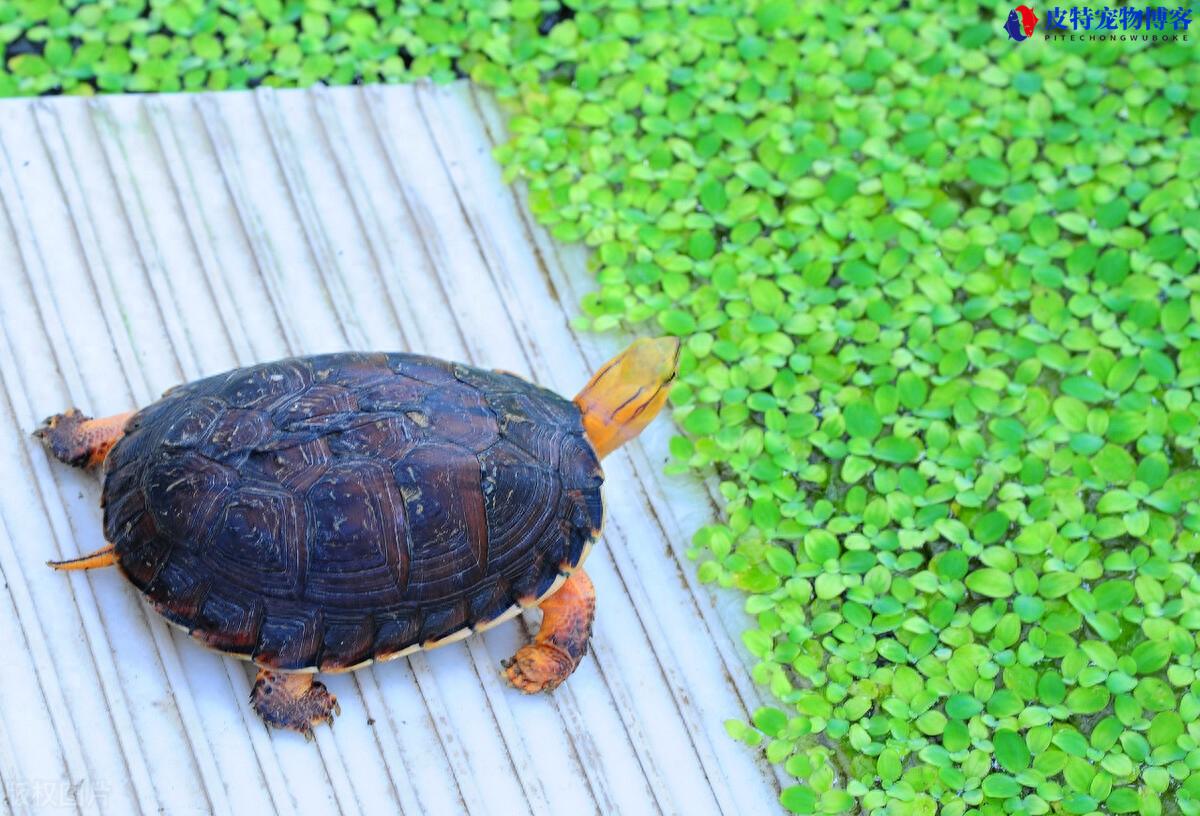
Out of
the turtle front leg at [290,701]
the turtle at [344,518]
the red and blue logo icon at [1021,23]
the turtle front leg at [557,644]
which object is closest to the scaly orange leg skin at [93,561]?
the turtle at [344,518]

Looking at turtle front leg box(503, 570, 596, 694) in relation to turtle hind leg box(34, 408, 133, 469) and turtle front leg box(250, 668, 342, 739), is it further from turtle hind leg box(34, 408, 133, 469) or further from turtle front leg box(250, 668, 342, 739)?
turtle hind leg box(34, 408, 133, 469)

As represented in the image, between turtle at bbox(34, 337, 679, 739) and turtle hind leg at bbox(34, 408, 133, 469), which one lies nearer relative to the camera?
turtle at bbox(34, 337, 679, 739)

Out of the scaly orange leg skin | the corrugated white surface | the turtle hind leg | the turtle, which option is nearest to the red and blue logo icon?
the corrugated white surface

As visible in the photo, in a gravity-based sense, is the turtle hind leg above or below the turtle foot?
above

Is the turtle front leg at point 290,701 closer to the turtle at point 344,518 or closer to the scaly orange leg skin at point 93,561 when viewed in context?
the turtle at point 344,518

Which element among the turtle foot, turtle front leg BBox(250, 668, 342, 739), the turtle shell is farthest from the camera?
the turtle foot
